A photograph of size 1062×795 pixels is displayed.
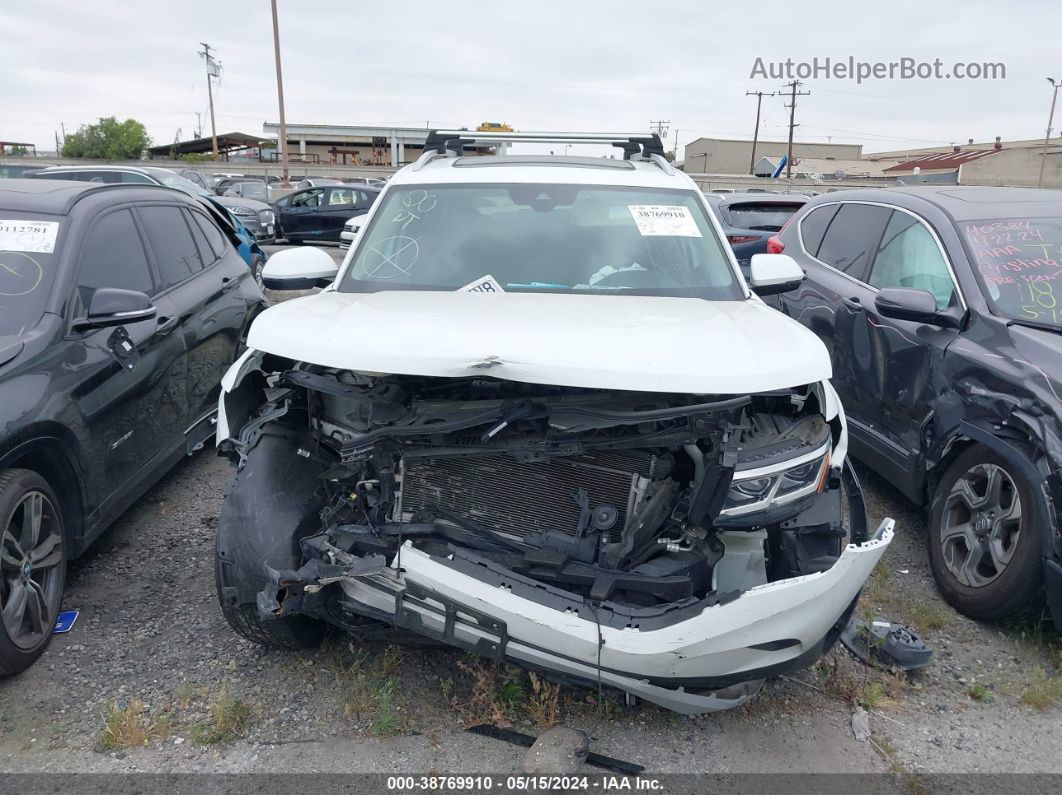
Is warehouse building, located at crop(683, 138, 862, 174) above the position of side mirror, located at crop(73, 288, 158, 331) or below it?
above

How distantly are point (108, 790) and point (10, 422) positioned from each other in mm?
1371

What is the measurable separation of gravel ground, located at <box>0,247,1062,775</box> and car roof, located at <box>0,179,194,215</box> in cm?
191

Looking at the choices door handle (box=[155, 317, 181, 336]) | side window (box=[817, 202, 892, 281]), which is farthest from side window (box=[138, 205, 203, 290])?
side window (box=[817, 202, 892, 281])

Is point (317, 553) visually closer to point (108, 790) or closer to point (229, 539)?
point (229, 539)

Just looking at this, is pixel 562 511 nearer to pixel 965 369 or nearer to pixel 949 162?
pixel 965 369

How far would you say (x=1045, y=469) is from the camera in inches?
122

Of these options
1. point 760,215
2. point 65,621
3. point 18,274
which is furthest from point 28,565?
point 760,215

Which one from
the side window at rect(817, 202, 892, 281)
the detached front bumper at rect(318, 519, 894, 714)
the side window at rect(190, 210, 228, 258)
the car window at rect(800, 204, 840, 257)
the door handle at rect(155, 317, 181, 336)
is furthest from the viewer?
the car window at rect(800, 204, 840, 257)

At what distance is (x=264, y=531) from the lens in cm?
279

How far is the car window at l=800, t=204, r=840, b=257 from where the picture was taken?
570 centimetres

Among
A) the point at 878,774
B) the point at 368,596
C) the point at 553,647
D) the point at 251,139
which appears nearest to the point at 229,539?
the point at 368,596

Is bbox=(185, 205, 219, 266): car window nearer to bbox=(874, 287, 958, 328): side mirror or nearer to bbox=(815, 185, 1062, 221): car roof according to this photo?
bbox=(874, 287, 958, 328): side mirror

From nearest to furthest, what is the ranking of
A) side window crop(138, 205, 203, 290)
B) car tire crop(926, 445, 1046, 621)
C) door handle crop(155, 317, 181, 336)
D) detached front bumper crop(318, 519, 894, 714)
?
detached front bumper crop(318, 519, 894, 714) < car tire crop(926, 445, 1046, 621) < door handle crop(155, 317, 181, 336) < side window crop(138, 205, 203, 290)

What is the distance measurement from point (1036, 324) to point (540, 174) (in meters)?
2.45
